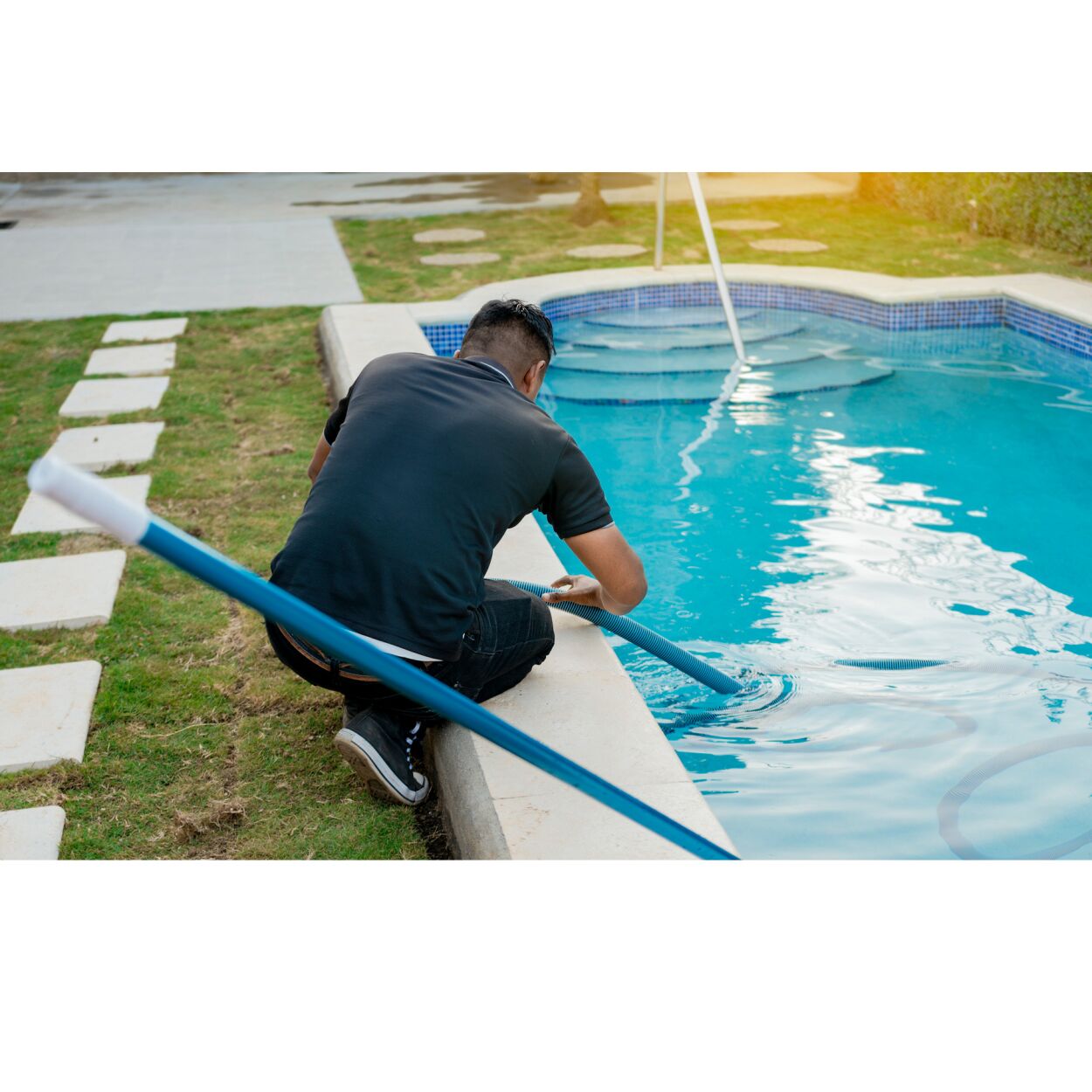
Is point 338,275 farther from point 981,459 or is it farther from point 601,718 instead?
point 601,718

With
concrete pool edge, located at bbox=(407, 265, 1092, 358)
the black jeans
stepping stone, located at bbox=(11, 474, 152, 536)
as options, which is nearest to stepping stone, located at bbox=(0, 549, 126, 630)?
stepping stone, located at bbox=(11, 474, 152, 536)

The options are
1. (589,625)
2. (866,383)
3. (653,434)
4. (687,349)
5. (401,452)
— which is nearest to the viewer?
(401,452)

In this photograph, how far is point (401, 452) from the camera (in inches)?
109

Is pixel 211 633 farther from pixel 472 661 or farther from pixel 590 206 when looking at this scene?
pixel 590 206

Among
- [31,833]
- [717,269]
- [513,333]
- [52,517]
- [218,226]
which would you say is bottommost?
[31,833]

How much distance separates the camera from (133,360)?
280 inches

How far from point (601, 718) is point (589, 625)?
61 centimetres

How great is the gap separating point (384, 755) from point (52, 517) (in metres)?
2.55

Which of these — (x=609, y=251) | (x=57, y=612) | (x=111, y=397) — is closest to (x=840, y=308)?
(x=609, y=251)

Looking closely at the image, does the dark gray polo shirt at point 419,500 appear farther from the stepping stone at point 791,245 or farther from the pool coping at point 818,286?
the stepping stone at point 791,245

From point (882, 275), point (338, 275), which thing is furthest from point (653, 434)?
point (338, 275)

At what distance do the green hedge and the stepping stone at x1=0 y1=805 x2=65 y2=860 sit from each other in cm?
888

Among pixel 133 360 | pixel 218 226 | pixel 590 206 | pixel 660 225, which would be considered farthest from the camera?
pixel 218 226

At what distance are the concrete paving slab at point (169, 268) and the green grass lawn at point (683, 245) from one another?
38 cm
